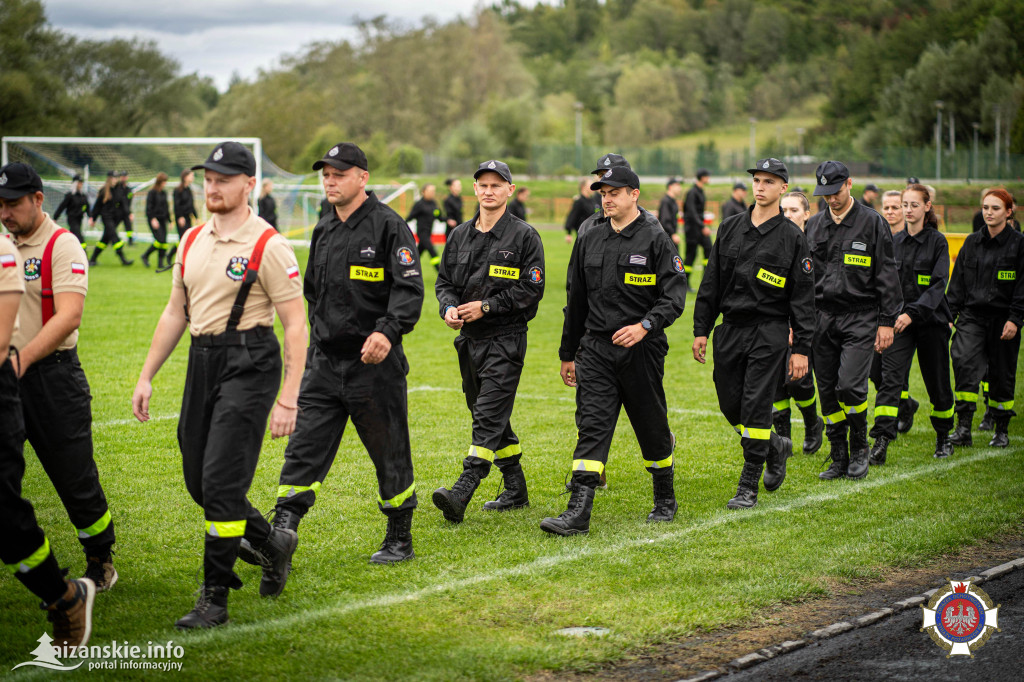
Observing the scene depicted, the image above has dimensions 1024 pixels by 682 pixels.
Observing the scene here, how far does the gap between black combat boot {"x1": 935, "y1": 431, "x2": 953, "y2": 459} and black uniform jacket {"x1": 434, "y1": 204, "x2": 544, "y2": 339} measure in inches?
153

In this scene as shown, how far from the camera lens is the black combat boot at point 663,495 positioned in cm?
677

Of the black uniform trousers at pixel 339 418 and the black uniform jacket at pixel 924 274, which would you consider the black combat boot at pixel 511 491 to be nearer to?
the black uniform trousers at pixel 339 418

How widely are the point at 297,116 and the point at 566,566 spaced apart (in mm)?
76967

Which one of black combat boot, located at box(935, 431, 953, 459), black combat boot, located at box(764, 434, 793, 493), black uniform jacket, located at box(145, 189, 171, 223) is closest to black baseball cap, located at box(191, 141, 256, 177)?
black combat boot, located at box(764, 434, 793, 493)

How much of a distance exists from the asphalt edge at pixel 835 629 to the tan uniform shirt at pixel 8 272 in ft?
10.8

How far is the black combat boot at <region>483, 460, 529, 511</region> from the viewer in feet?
23.1

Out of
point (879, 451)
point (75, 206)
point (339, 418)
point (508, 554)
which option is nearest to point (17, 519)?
point (339, 418)

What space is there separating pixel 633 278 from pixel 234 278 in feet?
8.92

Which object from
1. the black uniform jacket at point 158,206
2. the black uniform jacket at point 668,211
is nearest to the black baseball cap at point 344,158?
the black uniform jacket at point 668,211

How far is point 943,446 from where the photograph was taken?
28.4 feet

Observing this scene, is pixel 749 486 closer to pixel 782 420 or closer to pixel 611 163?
pixel 782 420

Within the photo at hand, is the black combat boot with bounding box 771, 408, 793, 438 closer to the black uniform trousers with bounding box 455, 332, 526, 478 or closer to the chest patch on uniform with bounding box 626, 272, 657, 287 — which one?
the chest patch on uniform with bounding box 626, 272, 657, 287

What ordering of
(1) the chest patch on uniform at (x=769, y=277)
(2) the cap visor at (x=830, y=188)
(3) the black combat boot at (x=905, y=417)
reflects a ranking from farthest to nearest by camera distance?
(3) the black combat boot at (x=905, y=417), (2) the cap visor at (x=830, y=188), (1) the chest patch on uniform at (x=769, y=277)

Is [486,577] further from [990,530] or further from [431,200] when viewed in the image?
[431,200]
